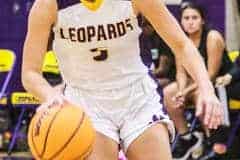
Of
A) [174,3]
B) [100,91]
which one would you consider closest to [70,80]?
[100,91]

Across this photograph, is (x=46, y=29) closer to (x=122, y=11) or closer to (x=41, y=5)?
(x=41, y=5)

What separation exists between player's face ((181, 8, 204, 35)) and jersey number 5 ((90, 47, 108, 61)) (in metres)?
3.69

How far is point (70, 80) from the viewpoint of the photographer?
4051 millimetres

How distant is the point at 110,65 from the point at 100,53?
8cm

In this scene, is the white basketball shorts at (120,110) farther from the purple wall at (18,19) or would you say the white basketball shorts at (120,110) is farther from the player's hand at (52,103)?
the purple wall at (18,19)

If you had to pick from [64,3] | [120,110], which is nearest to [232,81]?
[120,110]

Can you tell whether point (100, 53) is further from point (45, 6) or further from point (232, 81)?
point (232, 81)

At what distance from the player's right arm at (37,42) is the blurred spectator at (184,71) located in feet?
12.1

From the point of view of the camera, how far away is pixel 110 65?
397cm

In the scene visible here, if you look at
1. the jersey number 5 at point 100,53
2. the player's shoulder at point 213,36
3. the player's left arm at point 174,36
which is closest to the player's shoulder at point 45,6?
the jersey number 5 at point 100,53

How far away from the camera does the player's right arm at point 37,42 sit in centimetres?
379

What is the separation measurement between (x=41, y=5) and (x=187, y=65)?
2.39 ft

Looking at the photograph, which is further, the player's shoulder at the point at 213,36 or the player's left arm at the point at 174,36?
the player's shoulder at the point at 213,36

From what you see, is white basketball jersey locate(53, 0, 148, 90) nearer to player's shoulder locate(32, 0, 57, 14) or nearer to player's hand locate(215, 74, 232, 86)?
player's shoulder locate(32, 0, 57, 14)
